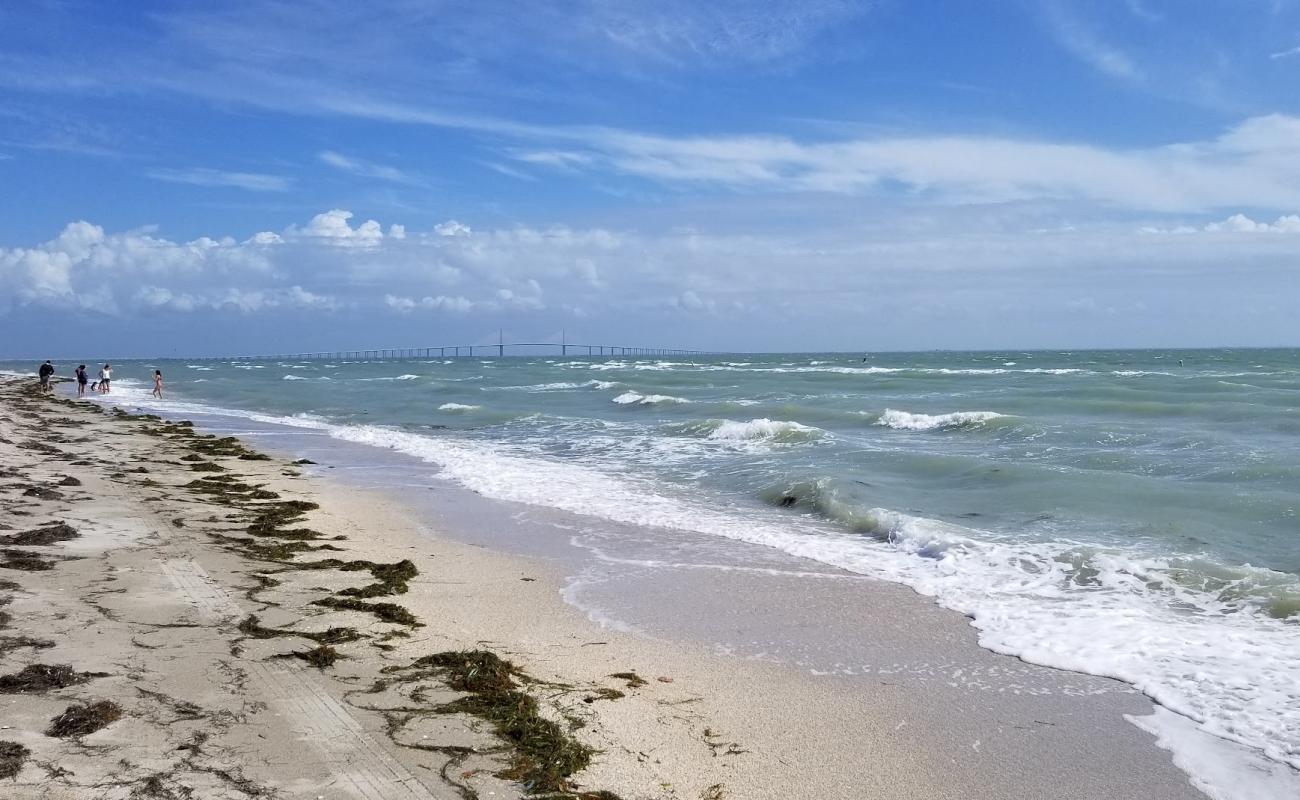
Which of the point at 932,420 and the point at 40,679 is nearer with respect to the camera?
the point at 40,679

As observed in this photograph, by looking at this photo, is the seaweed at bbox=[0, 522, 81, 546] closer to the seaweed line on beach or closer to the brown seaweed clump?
the seaweed line on beach

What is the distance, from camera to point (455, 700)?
15.5 ft

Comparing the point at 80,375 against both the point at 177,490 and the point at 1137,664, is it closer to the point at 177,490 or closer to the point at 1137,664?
the point at 177,490

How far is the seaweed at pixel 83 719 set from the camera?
156 inches

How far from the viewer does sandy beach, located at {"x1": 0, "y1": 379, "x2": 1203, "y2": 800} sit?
3867mm

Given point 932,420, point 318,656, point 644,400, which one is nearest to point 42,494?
point 318,656

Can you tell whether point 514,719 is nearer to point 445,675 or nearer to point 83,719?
point 445,675

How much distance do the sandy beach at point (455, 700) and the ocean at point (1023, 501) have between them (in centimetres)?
75

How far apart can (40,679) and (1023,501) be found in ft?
34.3

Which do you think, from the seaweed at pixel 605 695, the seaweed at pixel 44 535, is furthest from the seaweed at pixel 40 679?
the seaweed at pixel 44 535

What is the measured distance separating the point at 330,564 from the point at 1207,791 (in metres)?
6.74

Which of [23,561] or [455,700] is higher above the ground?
[23,561]

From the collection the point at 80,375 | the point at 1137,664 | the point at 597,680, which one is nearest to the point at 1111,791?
the point at 1137,664

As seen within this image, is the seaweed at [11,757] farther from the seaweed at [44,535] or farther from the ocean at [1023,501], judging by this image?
the ocean at [1023,501]
